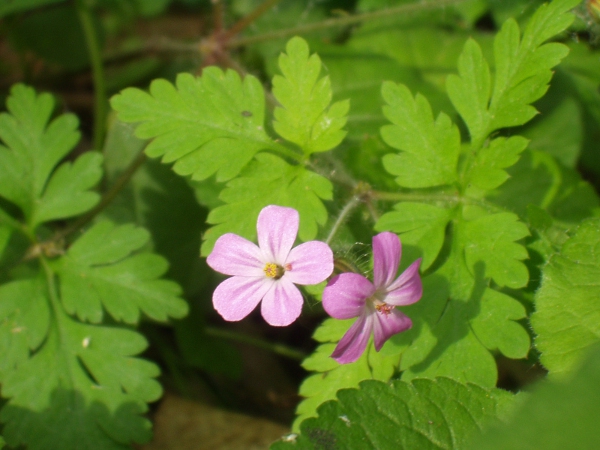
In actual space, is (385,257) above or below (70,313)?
above

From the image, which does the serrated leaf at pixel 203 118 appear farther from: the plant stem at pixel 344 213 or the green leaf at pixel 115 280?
the green leaf at pixel 115 280

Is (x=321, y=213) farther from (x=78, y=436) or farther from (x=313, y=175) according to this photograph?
(x=78, y=436)

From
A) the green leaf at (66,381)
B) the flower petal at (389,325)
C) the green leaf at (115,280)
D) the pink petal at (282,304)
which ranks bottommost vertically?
the green leaf at (66,381)

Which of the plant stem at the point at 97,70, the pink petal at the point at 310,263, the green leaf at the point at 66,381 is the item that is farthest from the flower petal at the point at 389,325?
the plant stem at the point at 97,70

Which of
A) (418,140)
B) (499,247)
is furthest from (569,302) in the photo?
(418,140)

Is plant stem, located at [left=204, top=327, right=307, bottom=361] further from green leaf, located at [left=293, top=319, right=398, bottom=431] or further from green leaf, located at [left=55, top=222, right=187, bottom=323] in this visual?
green leaf, located at [left=293, top=319, right=398, bottom=431]

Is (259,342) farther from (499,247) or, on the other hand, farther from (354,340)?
(499,247)

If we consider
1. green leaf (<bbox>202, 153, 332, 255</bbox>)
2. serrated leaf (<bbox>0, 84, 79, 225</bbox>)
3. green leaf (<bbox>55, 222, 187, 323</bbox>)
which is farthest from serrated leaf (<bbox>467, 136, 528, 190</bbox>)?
serrated leaf (<bbox>0, 84, 79, 225</bbox>)
